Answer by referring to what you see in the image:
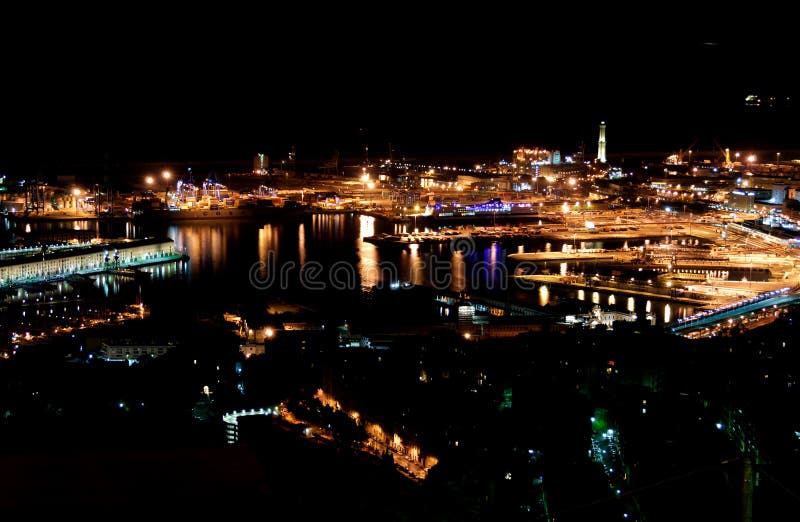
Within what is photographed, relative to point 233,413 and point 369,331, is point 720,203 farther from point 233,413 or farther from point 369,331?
point 233,413

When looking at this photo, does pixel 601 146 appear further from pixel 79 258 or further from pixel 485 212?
pixel 79 258

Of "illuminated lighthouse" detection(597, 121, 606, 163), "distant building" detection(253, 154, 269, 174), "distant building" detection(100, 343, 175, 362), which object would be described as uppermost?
"illuminated lighthouse" detection(597, 121, 606, 163)

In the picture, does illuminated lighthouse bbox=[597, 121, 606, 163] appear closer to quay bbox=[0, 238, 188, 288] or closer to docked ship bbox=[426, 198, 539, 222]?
docked ship bbox=[426, 198, 539, 222]

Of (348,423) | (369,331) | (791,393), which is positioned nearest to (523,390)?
(348,423)

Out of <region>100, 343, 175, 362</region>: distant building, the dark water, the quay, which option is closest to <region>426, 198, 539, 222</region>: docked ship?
the dark water

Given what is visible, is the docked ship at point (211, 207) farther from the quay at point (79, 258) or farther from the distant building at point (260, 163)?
the distant building at point (260, 163)

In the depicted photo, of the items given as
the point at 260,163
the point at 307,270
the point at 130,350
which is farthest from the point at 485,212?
the point at 130,350

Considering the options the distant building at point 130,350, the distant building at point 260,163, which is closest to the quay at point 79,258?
the distant building at point 130,350
